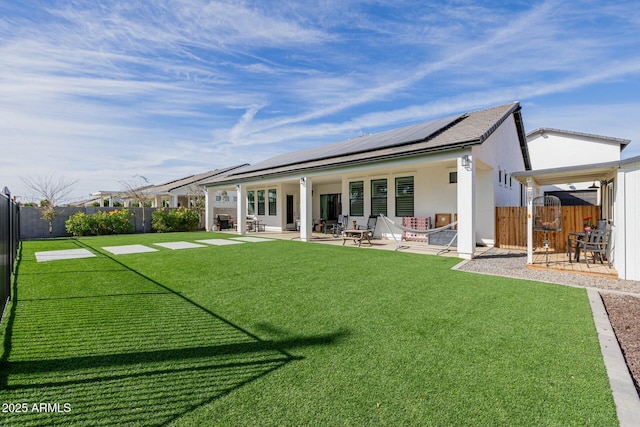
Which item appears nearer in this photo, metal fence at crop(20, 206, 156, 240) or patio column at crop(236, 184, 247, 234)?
metal fence at crop(20, 206, 156, 240)

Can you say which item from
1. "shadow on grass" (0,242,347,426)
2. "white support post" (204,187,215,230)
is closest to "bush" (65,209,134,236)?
"white support post" (204,187,215,230)

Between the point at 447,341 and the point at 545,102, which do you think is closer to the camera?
the point at 447,341

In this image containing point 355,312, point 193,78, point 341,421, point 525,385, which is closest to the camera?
point 341,421

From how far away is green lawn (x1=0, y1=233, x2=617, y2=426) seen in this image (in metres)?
2.19

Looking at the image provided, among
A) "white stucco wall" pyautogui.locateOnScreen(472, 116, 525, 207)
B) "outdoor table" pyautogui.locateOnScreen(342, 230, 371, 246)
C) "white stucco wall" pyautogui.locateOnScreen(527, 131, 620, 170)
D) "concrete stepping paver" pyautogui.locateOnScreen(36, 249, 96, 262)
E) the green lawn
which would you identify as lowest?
the green lawn

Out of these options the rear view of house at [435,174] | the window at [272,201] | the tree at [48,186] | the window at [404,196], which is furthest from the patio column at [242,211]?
the tree at [48,186]

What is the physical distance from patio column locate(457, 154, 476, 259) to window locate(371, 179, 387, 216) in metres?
5.39

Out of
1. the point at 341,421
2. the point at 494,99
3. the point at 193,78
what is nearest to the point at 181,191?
the point at 193,78

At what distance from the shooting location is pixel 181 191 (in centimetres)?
2617

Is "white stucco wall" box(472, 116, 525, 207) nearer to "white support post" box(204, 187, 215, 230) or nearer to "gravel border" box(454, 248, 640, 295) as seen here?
"gravel border" box(454, 248, 640, 295)

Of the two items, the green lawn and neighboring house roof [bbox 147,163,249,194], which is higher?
neighboring house roof [bbox 147,163,249,194]

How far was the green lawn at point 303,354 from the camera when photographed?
2.19m

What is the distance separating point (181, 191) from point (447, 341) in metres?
26.6

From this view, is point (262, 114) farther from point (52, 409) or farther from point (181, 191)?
point (52, 409)
